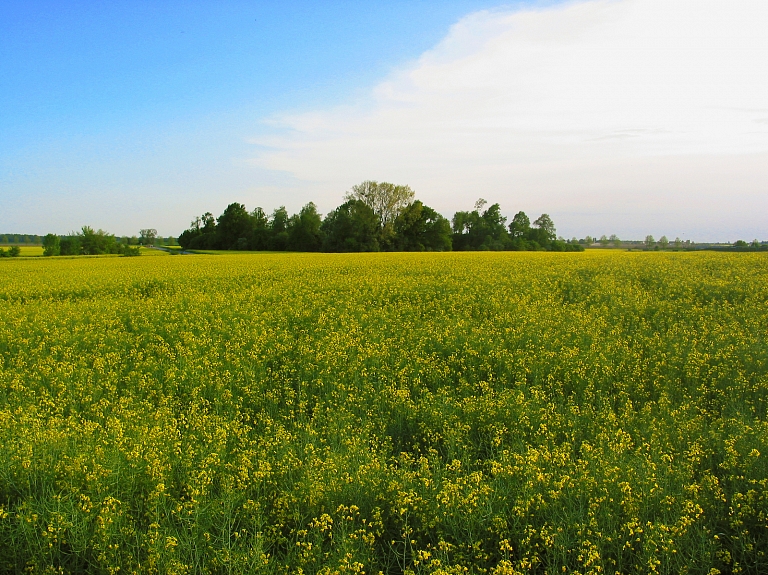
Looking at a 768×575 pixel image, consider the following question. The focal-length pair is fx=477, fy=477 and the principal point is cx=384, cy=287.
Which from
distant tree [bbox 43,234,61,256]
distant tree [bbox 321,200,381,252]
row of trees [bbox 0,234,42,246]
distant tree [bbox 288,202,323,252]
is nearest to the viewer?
distant tree [bbox 43,234,61,256]

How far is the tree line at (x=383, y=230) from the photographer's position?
6912 cm

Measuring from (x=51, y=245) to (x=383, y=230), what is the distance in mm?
41204

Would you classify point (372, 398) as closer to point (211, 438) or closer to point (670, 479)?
point (211, 438)

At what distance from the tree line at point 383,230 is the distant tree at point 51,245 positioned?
28913 millimetres

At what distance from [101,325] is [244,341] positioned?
3.88m

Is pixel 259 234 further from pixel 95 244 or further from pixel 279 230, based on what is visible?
pixel 95 244

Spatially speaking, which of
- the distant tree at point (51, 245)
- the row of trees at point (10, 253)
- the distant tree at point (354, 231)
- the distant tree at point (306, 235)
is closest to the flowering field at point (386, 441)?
the row of trees at point (10, 253)

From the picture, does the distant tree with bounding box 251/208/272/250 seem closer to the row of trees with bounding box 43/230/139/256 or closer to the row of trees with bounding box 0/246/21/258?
the row of trees with bounding box 43/230/139/256

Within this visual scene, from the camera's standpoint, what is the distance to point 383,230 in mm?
71438

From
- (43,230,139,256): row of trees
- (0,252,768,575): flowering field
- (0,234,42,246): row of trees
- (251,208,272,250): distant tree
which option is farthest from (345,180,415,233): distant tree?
(0,234,42,246): row of trees

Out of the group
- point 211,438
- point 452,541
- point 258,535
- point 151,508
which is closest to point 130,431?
point 211,438

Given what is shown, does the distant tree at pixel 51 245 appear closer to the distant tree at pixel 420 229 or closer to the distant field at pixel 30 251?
the distant field at pixel 30 251

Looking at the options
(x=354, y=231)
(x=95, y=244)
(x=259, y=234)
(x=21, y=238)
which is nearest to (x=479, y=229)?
(x=354, y=231)

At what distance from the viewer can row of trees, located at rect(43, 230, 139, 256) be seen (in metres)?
52.0
